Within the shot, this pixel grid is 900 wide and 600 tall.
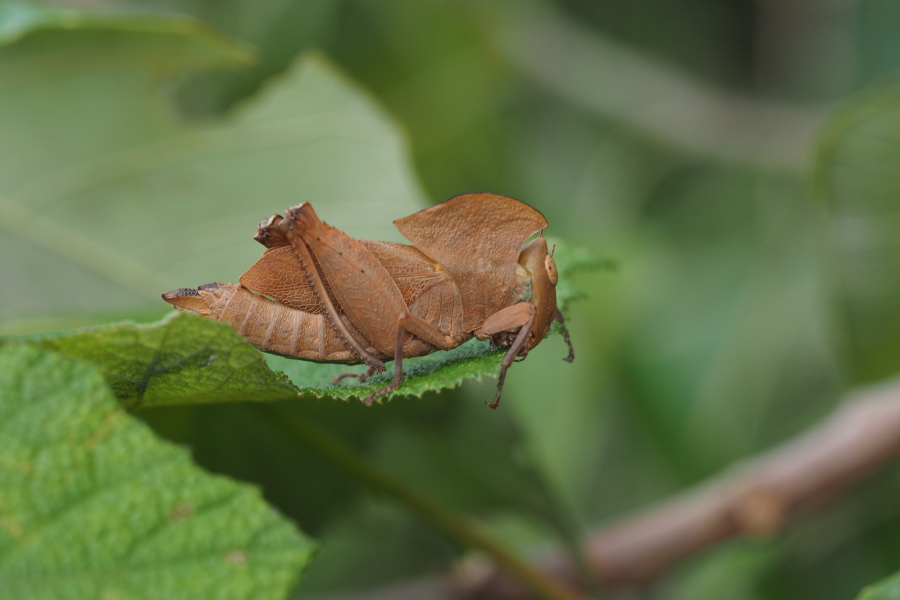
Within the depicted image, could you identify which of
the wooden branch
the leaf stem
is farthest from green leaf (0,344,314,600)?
the wooden branch

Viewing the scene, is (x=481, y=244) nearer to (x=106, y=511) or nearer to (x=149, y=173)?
(x=106, y=511)

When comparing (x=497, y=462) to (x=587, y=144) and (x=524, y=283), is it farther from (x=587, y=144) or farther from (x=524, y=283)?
(x=587, y=144)

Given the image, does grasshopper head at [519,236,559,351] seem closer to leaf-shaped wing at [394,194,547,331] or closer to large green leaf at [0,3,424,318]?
leaf-shaped wing at [394,194,547,331]

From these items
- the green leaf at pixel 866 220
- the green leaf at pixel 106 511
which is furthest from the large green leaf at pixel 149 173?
the green leaf at pixel 106 511

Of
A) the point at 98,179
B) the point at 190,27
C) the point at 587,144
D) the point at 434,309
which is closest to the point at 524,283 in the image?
the point at 434,309

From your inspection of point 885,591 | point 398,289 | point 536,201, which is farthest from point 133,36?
point 536,201

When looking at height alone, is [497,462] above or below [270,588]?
below

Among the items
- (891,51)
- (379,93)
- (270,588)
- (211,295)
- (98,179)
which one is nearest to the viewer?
(270,588)

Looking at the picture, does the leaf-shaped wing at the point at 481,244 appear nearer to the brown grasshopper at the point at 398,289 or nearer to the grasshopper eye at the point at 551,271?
the brown grasshopper at the point at 398,289
